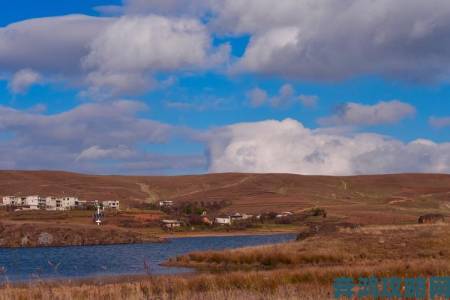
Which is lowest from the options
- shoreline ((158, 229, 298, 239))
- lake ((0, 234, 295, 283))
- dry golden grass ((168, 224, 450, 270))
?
shoreline ((158, 229, 298, 239))

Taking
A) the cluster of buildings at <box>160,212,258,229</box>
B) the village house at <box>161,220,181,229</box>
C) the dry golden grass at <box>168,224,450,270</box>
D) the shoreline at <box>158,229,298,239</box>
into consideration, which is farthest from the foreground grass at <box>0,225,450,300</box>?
the cluster of buildings at <box>160,212,258,229</box>

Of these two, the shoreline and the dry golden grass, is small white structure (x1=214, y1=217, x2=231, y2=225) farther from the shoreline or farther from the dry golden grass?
the dry golden grass

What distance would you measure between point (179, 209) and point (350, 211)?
47.3m

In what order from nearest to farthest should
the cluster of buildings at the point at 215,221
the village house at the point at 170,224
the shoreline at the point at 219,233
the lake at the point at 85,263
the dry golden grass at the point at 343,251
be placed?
the dry golden grass at the point at 343,251 → the lake at the point at 85,263 → the shoreline at the point at 219,233 → the village house at the point at 170,224 → the cluster of buildings at the point at 215,221

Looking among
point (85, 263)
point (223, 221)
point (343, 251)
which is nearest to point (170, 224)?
point (223, 221)

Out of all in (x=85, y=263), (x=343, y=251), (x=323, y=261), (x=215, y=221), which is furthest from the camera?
(x=215, y=221)

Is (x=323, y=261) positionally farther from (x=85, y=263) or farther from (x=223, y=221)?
(x=223, y=221)

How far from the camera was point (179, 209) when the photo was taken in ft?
646

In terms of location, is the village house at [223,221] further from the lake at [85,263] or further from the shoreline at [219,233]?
the lake at [85,263]

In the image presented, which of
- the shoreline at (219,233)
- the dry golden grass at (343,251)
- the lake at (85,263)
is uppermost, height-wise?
the dry golden grass at (343,251)

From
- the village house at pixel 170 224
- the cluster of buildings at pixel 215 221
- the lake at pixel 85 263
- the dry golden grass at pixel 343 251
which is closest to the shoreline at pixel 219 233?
the village house at pixel 170 224

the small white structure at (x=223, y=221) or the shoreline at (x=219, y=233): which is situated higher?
the small white structure at (x=223, y=221)

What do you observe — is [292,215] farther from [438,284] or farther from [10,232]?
[438,284]

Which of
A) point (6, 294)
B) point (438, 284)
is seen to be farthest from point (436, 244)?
point (6, 294)
